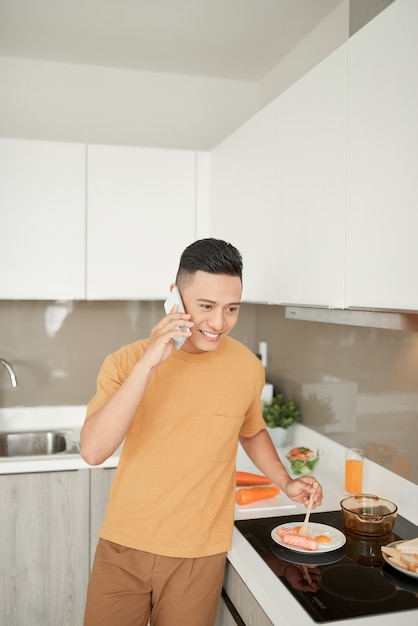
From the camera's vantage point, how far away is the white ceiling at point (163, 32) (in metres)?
2.42

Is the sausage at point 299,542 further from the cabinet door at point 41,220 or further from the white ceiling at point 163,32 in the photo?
the white ceiling at point 163,32

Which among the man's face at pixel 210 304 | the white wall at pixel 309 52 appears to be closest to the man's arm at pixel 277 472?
the man's face at pixel 210 304

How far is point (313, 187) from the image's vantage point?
5.81 ft

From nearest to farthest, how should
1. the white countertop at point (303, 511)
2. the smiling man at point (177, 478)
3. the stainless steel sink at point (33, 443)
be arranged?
the white countertop at point (303, 511) < the smiling man at point (177, 478) < the stainless steel sink at point (33, 443)

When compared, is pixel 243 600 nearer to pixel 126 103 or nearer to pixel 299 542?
pixel 299 542

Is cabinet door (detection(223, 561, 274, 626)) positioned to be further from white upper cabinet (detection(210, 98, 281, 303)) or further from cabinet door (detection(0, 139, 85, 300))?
cabinet door (detection(0, 139, 85, 300))

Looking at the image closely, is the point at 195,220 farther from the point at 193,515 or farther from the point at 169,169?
the point at 193,515

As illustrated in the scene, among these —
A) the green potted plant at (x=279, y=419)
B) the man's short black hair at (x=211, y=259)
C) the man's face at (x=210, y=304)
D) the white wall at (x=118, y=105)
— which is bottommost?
the green potted plant at (x=279, y=419)

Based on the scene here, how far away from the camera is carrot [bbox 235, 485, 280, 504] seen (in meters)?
1.93

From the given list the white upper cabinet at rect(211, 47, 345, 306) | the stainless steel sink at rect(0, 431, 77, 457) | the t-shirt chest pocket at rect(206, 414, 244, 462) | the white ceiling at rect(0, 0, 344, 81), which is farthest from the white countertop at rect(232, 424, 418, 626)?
the white ceiling at rect(0, 0, 344, 81)

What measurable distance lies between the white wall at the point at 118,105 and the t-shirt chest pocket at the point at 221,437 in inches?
78.0

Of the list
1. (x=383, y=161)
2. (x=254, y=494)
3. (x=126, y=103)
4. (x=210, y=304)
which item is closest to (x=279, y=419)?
(x=254, y=494)

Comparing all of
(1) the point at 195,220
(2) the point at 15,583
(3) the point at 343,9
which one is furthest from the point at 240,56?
(2) the point at 15,583

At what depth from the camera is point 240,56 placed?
2.91 meters
